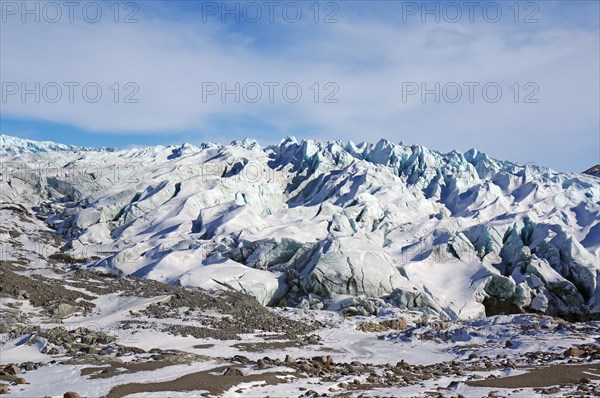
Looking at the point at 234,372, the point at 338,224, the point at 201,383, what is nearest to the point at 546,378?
the point at 234,372

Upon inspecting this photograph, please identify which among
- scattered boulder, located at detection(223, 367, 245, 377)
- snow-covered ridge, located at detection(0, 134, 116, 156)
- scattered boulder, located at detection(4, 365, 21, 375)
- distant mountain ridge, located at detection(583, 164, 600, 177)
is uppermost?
snow-covered ridge, located at detection(0, 134, 116, 156)

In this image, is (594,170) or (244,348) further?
(594,170)

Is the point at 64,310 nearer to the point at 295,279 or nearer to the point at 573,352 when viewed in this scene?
the point at 295,279

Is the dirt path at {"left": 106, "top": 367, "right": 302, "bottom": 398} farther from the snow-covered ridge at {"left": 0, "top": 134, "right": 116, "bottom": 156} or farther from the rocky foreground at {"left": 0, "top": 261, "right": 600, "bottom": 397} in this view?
the snow-covered ridge at {"left": 0, "top": 134, "right": 116, "bottom": 156}

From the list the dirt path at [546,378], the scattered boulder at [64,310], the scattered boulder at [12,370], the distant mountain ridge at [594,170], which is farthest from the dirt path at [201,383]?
the distant mountain ridge at [594,170]

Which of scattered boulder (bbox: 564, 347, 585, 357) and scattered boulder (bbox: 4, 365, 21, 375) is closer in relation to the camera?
scattered boulder (bbox: 4, 365, 21, 375)

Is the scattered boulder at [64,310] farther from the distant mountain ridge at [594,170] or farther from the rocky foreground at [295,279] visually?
the distant mountain ridge at [594,170]

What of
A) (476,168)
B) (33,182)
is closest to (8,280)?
(33,182)

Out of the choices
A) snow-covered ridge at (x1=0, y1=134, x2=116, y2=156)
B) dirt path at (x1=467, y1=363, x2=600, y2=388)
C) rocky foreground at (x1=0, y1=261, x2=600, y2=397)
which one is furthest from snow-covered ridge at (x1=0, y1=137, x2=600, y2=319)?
snow-covered ridge at (x1=0, y1=134, x2=116, y2=156)

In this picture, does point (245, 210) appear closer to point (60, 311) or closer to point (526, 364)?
point (60, 311)
